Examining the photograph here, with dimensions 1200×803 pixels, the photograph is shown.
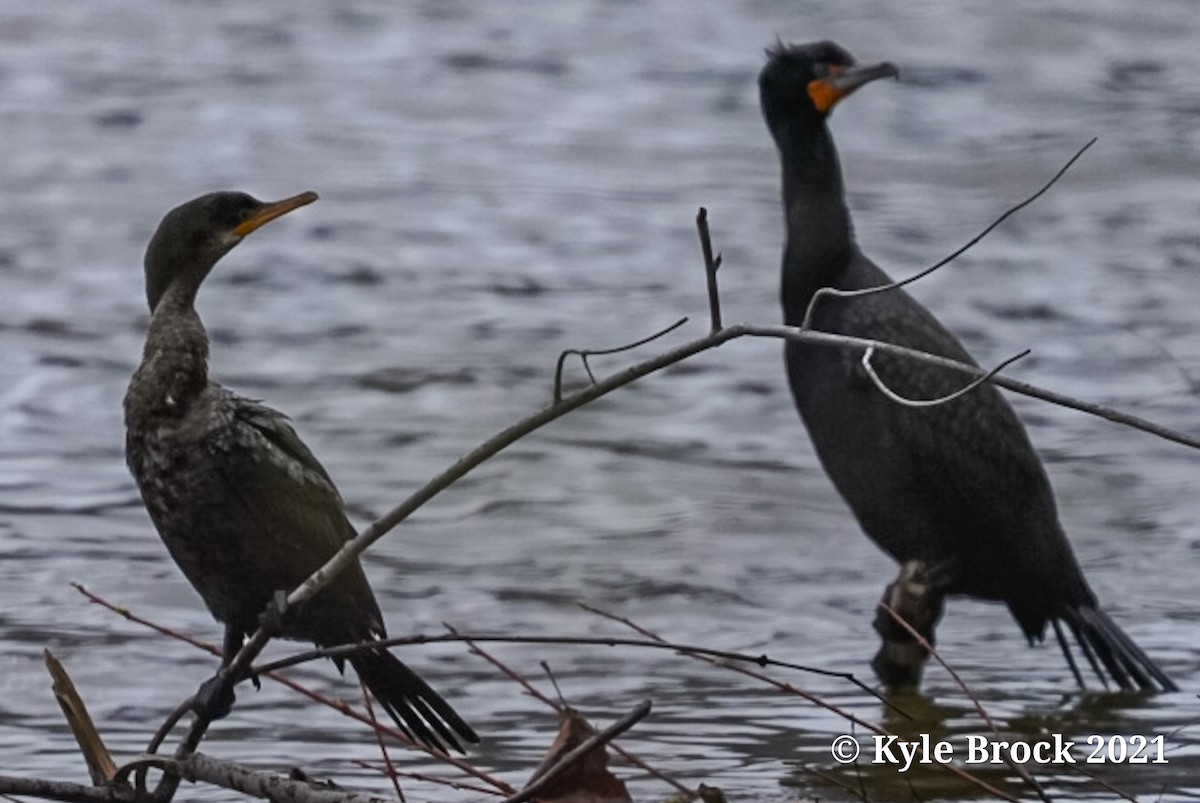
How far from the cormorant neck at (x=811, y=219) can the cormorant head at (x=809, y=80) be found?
0.17 feet

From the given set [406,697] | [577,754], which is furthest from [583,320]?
[577,754]

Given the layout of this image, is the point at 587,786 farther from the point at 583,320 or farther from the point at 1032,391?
the point at 583,320

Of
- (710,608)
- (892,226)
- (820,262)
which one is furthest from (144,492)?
(892,226)

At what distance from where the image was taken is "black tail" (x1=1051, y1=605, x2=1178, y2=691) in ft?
22.2

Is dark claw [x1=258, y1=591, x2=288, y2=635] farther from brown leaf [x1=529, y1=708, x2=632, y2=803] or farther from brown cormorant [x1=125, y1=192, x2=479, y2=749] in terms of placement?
brown leaf [x1=529, y1=708, x2=632, y2=803]

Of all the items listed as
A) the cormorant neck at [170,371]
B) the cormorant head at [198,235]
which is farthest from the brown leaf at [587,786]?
the cormorant head at [198,235]

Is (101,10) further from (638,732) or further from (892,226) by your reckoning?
(638,732)

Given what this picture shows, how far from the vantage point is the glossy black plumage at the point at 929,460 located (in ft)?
22.3

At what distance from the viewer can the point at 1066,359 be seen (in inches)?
435

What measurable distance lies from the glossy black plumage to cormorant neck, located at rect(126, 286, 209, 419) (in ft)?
7.76

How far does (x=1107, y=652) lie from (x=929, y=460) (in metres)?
0.62

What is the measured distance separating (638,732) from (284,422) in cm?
165

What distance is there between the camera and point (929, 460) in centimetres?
686

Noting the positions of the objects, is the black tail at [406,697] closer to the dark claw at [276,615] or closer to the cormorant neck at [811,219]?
the dark claw at [276,615]
